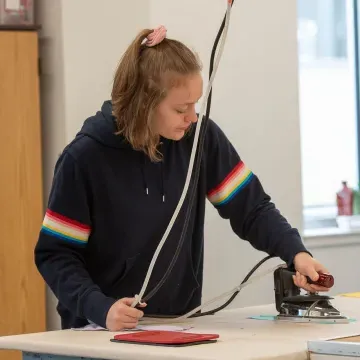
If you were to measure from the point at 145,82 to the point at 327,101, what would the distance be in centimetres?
225

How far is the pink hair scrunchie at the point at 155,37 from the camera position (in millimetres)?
2053

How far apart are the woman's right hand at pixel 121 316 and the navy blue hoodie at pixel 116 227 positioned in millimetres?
82

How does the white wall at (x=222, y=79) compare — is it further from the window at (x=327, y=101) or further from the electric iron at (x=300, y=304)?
the electric iron at (x=300, y=304)

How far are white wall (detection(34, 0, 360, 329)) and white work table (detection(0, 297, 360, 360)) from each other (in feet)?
4.47

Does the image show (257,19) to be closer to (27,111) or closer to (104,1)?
(104,1)

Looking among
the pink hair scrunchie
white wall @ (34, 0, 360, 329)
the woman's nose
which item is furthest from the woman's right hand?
white wall @ (34, 0, 360, 329)

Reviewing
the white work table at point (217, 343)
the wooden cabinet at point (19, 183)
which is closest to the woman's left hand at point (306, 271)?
the white work table at point (217, 343)

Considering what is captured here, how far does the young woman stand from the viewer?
6.63 ft

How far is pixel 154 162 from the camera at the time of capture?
2.12 m

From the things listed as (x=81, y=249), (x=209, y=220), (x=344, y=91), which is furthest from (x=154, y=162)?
(x=344, y=91)

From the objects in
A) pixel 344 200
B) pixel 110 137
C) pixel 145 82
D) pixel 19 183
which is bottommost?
pixel 344 200

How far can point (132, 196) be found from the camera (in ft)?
6.81

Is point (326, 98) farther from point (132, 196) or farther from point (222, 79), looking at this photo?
point (132, 196)

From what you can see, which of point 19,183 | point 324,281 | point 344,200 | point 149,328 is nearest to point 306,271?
point 324,281
